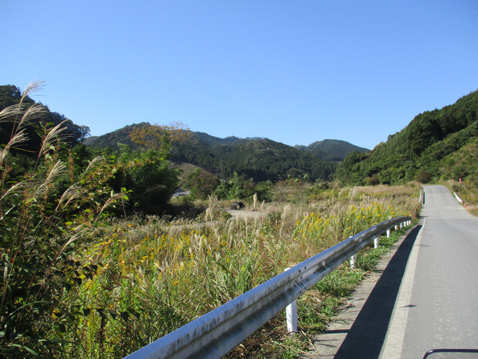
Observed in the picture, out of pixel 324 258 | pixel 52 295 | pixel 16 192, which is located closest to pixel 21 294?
pixel 52 295

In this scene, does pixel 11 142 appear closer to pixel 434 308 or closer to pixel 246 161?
pixel 434 308

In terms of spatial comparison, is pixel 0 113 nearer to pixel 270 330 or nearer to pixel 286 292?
pixel 286 292

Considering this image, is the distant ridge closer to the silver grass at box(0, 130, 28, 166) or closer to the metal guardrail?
the metal guardrail

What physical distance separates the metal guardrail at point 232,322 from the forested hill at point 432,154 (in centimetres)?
7486

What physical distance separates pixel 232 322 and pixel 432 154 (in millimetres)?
98475

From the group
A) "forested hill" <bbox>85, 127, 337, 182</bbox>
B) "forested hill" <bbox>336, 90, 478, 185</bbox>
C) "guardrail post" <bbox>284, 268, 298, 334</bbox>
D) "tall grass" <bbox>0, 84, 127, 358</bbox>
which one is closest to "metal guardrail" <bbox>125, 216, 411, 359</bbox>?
"guardrail post" <bbox>284, 268, 298, 334</bbox>

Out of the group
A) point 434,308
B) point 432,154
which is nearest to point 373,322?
point 434,308

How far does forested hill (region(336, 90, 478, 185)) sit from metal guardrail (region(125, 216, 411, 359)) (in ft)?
246

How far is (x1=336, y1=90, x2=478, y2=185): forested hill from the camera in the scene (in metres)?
76.9

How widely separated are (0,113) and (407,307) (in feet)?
15.0

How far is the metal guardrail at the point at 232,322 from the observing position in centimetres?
176

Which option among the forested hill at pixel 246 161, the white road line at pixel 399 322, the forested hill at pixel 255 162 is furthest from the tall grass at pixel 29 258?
the forested hill at pixel 255 162

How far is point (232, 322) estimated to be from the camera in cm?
235

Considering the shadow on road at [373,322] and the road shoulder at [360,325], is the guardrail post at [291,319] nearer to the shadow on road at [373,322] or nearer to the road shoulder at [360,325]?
the road shoulder at [360,325]
